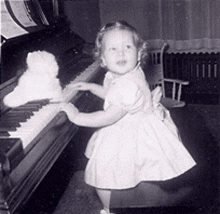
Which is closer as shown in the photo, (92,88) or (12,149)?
(12,149)

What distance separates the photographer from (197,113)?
151 inches

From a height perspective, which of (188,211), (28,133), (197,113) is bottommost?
(197,113)

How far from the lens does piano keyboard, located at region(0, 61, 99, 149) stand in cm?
116

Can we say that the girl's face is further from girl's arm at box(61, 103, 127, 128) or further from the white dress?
girl's arm at box(61, 103, 127, 128)

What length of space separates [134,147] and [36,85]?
496mm

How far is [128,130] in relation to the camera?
58.2 inches

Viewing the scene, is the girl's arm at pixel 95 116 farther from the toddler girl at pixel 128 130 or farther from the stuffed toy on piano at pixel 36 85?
the stuffed toy on piano at pixel 36 85

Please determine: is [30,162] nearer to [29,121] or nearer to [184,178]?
[29,121]

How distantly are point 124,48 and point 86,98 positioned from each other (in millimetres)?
470

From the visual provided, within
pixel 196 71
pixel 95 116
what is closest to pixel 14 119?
pixel 95 116

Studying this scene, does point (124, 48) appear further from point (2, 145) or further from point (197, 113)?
point (197, 113)

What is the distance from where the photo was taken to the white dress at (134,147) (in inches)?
55.2

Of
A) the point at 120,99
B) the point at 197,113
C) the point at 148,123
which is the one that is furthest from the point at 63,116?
the point at 197,113

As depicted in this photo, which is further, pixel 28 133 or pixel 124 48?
pixel 124 48
